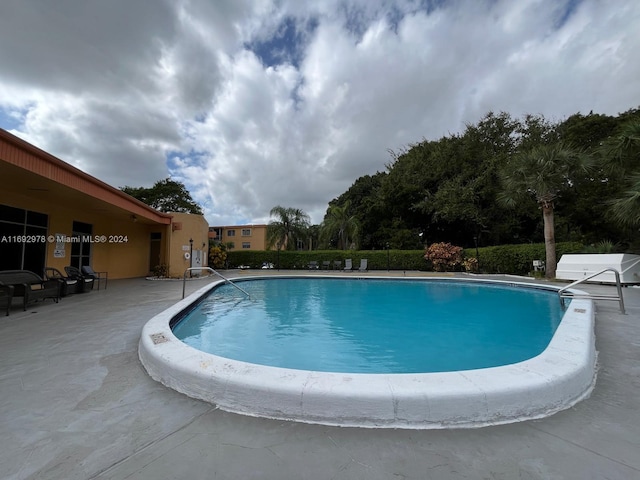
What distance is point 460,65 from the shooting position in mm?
11805

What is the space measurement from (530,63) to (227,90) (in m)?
13.2

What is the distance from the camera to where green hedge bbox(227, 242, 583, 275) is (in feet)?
49.3

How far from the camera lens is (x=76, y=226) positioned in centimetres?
1157

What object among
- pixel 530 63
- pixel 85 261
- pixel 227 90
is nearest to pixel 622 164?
pixel 530 63

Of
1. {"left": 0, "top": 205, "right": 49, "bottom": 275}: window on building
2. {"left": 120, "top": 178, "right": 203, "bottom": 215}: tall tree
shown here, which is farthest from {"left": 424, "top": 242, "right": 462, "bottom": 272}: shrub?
A: {"left": 120, "top": 178, "right": 203, "bottom": 215}: tall tree

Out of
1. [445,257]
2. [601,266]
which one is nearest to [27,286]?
[601,266]

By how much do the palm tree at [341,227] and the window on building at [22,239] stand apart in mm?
17564

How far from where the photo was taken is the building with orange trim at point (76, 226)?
654cm

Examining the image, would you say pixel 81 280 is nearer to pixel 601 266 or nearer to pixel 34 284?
pixel 34 284

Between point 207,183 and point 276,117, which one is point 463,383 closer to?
point 276,117

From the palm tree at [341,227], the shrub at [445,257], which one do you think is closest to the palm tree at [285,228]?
the palm tree at [341,227]

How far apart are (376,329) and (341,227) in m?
18.9

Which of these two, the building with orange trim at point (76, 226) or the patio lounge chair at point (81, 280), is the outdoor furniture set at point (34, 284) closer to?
the patio lounge chair at point (81, 280)

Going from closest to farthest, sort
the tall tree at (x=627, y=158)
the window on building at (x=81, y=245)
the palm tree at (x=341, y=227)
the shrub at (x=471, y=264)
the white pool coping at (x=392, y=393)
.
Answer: the white pool coping at (x=392, y=393), the tall tree at (x=627, y=158), the window on building at (x=81, y=245), the shrub at (x=471, y=264), the palm tree at (x=341, y=227)
